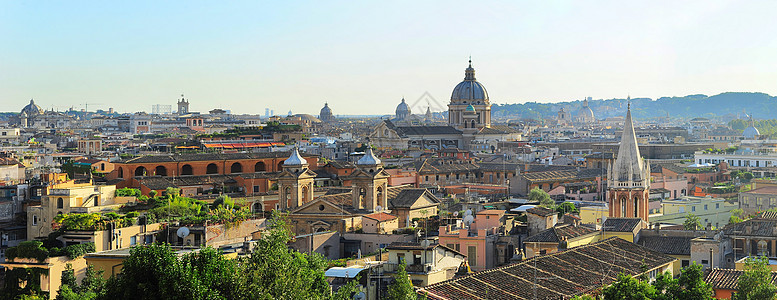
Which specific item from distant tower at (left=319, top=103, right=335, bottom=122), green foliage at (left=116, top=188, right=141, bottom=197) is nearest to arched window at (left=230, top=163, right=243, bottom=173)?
green foliage at (left=116, top=188, right=141, bottom=197)

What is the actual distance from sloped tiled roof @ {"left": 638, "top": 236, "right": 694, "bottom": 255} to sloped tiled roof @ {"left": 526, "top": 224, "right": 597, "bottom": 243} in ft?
5.70

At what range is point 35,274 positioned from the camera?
96.4 feet

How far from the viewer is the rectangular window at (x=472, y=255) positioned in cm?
2959

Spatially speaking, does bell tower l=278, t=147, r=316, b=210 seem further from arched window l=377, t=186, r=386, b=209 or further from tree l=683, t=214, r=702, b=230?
tree l=683, t=214, r=702, b=230

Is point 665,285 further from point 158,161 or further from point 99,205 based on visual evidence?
point 158,161

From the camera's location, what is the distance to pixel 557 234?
2938cm

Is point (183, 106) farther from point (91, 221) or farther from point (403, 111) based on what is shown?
point (91, 221)

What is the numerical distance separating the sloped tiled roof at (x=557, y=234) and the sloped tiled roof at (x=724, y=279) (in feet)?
17.5

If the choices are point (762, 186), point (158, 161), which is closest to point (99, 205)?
point (158, 161)

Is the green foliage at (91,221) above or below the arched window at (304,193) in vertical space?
below

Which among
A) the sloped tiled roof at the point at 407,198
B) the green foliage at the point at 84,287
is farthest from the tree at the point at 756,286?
the sloped tiled roof at the point at 407,198

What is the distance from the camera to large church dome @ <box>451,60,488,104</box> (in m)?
103

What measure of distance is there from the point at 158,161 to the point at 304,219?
581 inches

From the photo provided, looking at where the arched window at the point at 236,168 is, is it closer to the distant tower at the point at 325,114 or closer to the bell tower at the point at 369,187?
the bell tower at the point at 369,187
